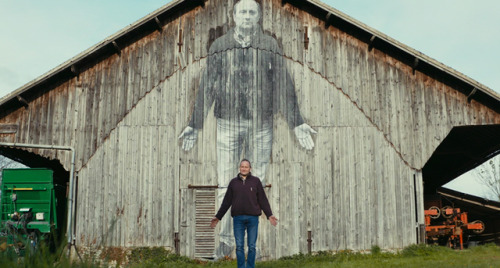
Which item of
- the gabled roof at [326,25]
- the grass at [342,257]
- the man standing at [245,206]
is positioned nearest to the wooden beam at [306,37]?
the gabled roof at [326,25]

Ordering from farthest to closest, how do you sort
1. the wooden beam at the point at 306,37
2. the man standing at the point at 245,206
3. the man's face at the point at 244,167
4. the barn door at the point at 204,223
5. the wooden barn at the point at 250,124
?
the wooden beam at the point at 306,37, the wooden barn at the point at 250,124, the barn door at the point at 204,223, the man's face at the point at 244,167, the man standing at the point at 245,206

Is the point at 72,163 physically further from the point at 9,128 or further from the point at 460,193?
the point at 460,193

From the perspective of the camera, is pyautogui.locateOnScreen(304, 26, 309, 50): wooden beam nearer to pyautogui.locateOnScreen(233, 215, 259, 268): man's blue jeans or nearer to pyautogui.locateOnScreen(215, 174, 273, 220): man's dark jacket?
pyautogui.locateOnScreen(215, 174, 273, 220): man's dark jacket

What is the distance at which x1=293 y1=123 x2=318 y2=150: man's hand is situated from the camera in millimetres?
17484

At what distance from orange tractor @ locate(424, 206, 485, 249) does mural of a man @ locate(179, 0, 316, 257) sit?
234 inches

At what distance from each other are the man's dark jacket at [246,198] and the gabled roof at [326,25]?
870 cm

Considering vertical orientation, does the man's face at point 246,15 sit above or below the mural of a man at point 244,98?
above

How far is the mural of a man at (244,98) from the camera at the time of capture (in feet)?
57.1

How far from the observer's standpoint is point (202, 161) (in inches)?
685

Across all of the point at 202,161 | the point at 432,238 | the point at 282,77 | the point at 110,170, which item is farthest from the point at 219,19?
the point at 432,238

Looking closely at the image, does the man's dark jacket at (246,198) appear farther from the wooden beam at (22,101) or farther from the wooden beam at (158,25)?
the wooden beam at (22,101)

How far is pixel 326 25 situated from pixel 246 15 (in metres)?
2.67

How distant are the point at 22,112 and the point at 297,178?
9.04m

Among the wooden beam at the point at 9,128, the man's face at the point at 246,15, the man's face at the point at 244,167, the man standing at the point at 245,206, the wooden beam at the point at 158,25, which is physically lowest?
the man standing at the point at 245,206
